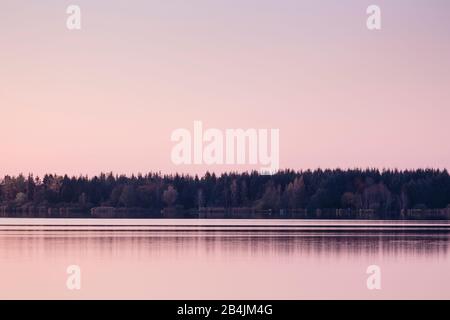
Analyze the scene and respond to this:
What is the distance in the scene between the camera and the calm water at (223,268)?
27.1 metres

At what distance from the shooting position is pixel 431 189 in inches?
5507

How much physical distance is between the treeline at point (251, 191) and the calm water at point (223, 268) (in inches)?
3719

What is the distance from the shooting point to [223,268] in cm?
3278

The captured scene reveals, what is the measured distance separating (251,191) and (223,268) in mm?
115423

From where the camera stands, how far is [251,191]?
148125 millimetres

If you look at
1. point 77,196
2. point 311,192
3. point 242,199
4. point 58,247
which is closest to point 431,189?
point 311,192

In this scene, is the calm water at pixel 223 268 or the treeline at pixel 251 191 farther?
the treeline at pixel 251 191

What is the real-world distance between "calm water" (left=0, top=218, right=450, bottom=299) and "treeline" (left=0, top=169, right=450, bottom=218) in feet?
310

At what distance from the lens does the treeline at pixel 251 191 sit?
140 metres

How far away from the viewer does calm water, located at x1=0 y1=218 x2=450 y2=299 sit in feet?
88.9

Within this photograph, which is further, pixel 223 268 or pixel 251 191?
pixel 251 191

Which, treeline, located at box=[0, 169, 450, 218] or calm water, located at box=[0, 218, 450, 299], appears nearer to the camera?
calm water, located at box=[0, 218, 450, 299]
